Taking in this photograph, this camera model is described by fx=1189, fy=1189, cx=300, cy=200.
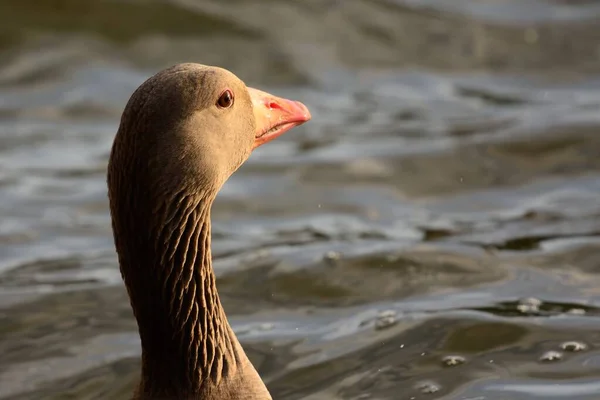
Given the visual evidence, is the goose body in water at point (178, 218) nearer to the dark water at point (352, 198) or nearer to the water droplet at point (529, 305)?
the dark water at point (352, 198)

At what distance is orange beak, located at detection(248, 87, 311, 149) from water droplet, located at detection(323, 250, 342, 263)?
2216 mm

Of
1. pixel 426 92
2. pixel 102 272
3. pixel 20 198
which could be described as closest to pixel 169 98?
pixel 102 272

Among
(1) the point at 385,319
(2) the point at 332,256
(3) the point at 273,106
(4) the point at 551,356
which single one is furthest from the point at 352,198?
(3) the point at 273,106

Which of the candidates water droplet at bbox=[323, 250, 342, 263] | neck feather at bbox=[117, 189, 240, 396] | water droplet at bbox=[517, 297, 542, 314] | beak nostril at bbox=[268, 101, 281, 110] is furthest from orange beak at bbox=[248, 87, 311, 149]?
water droplet at bbox=[323, 250, 342, 263]

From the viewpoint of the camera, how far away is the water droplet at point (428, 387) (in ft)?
18.8

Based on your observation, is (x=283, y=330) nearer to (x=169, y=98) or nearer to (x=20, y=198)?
(x=169, y=98)

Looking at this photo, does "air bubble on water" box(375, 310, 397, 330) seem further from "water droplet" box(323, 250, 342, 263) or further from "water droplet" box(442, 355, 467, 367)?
"water droplet" box(323, 250, 342, 263)

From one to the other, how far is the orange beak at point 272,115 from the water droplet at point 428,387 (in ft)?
4.69

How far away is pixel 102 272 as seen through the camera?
7.54 m

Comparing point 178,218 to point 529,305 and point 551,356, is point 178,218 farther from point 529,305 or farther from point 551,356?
point 529,305

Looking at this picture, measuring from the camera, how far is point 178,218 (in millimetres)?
4711

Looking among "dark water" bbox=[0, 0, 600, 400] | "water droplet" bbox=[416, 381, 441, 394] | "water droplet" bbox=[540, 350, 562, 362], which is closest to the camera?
"water droplet" bbox=[416, 381, 441, 394]

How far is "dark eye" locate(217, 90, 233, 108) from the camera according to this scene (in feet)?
16.1

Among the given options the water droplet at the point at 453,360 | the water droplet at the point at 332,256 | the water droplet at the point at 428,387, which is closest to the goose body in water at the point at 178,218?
the water droplet at the point at 428,387
